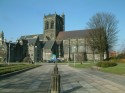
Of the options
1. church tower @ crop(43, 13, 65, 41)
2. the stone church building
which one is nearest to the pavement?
the stone church building

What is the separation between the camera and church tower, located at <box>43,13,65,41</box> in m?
131

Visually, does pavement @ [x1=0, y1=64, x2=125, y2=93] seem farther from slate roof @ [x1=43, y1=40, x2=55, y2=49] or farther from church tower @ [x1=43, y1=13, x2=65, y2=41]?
church tower @ [x1=43, y1=13, x2=65, y2=41]

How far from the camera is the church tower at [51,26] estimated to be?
5143 inches

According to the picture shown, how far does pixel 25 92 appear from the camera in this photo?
45.0 feet

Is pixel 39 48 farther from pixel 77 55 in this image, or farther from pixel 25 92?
pixel 25 92

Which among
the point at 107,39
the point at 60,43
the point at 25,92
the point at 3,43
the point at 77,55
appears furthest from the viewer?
the point at 60,43

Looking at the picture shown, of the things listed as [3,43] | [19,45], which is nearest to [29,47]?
[19,45]

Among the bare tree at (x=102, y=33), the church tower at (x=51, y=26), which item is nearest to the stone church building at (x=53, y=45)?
the church tower at (x=51, y=26)

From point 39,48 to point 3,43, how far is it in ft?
64.8

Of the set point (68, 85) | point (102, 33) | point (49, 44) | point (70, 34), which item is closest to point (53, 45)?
point (49, 44)

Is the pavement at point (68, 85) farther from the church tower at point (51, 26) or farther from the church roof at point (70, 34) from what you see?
the church tower at point (51, 26)

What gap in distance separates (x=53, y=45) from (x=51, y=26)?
1370 centimetres

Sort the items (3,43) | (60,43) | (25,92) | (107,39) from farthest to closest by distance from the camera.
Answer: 1. (60,43)
2. (3,43)
3. (107,39)
4. (25,92)

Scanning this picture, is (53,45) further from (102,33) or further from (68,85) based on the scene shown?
(68,85)
